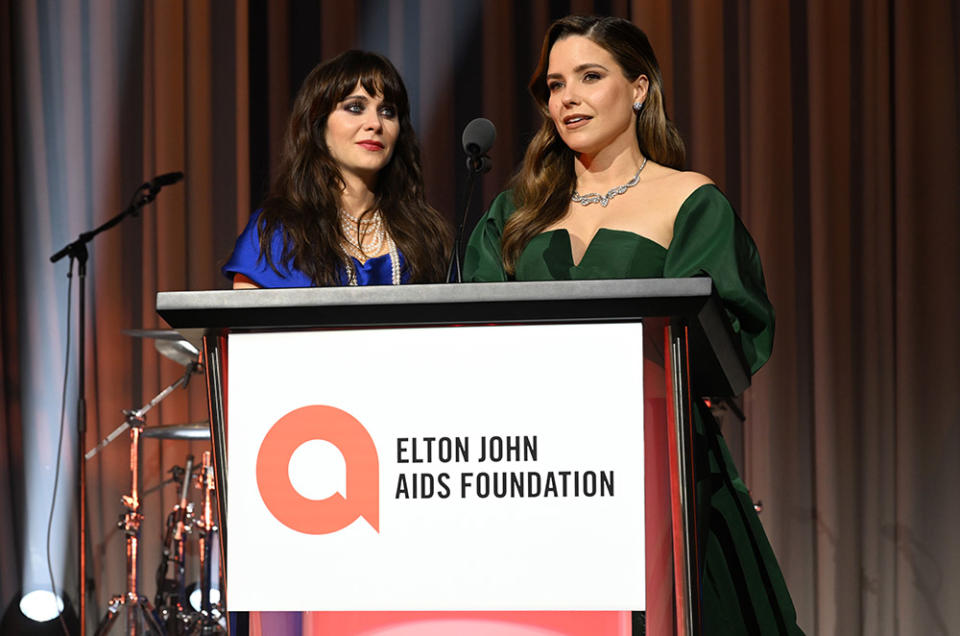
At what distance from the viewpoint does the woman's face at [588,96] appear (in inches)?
60.6

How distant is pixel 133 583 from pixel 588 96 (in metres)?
2.48

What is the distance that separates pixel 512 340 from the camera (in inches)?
36.4

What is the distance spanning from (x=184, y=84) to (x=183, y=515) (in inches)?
61.0

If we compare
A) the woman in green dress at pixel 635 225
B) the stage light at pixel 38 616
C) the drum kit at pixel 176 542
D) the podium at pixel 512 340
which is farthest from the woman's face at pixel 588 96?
the stage light at pixel 38 616

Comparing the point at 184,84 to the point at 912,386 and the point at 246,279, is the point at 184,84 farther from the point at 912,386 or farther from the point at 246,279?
the point at 912,386

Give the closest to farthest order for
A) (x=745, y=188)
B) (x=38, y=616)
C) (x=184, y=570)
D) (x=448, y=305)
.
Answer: (x=448, y=305), (x=184, y=570), (x=745, y=188), (x=38, y=616)

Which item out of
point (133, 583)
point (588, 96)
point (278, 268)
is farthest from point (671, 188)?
point (133, 583)

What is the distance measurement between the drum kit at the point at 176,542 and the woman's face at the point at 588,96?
196 centimetres

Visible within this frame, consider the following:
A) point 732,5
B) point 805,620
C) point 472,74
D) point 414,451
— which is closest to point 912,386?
point 805,620

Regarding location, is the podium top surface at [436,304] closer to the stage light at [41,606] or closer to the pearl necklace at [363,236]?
the pearl necklace at [363,236]

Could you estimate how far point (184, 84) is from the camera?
3.97 metres

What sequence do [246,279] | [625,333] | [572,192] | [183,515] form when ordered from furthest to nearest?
[183,515] → [246,279] → [572,192] → [625,333]

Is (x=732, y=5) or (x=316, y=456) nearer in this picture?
(x=316, y=456)

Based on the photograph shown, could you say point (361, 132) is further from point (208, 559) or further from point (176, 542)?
point (176, 542)
